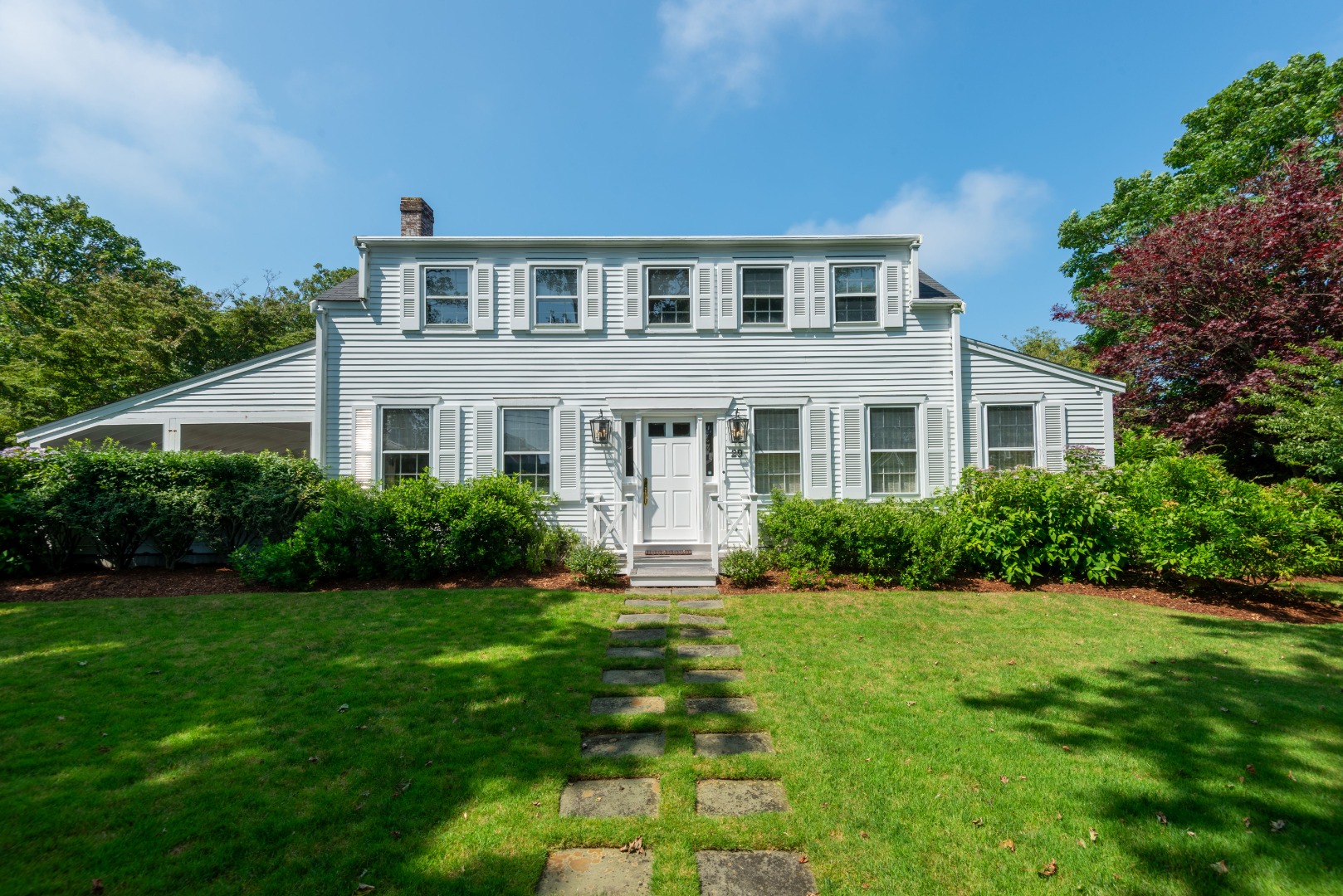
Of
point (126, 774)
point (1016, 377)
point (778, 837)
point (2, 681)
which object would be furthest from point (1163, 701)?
point (2, 681)

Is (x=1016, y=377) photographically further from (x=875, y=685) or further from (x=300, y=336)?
(x=300, y=336)

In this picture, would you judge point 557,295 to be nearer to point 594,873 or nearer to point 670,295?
point 670,295

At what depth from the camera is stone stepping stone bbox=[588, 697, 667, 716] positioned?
4000 millimetres

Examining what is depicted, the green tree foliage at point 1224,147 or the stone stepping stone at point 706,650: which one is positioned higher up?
the green tree foliage at point 1224,147

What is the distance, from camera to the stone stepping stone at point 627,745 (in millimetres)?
3396

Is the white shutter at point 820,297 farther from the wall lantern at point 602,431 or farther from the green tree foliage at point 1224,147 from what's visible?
the green tree foliage at point 1224,147

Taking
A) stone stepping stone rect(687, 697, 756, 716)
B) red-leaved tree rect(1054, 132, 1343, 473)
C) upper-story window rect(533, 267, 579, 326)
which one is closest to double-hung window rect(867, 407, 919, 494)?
upper-story window rect(533, 267, 579, 326)

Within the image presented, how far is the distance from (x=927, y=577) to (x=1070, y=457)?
4.12m

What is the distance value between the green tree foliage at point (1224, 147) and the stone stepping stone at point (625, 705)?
54.7 ft

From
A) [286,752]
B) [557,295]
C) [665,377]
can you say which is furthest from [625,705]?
[557,295]

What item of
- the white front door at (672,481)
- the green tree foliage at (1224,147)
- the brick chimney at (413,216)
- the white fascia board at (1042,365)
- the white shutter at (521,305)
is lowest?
the white front door at (672,481)

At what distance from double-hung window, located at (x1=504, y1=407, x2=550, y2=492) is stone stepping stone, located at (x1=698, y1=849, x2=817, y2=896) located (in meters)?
8.08

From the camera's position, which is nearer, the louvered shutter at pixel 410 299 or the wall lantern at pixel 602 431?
the wall lantern at pixel 602 431

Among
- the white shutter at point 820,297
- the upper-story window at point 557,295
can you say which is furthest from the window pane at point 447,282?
the white shutter at point 820,297
